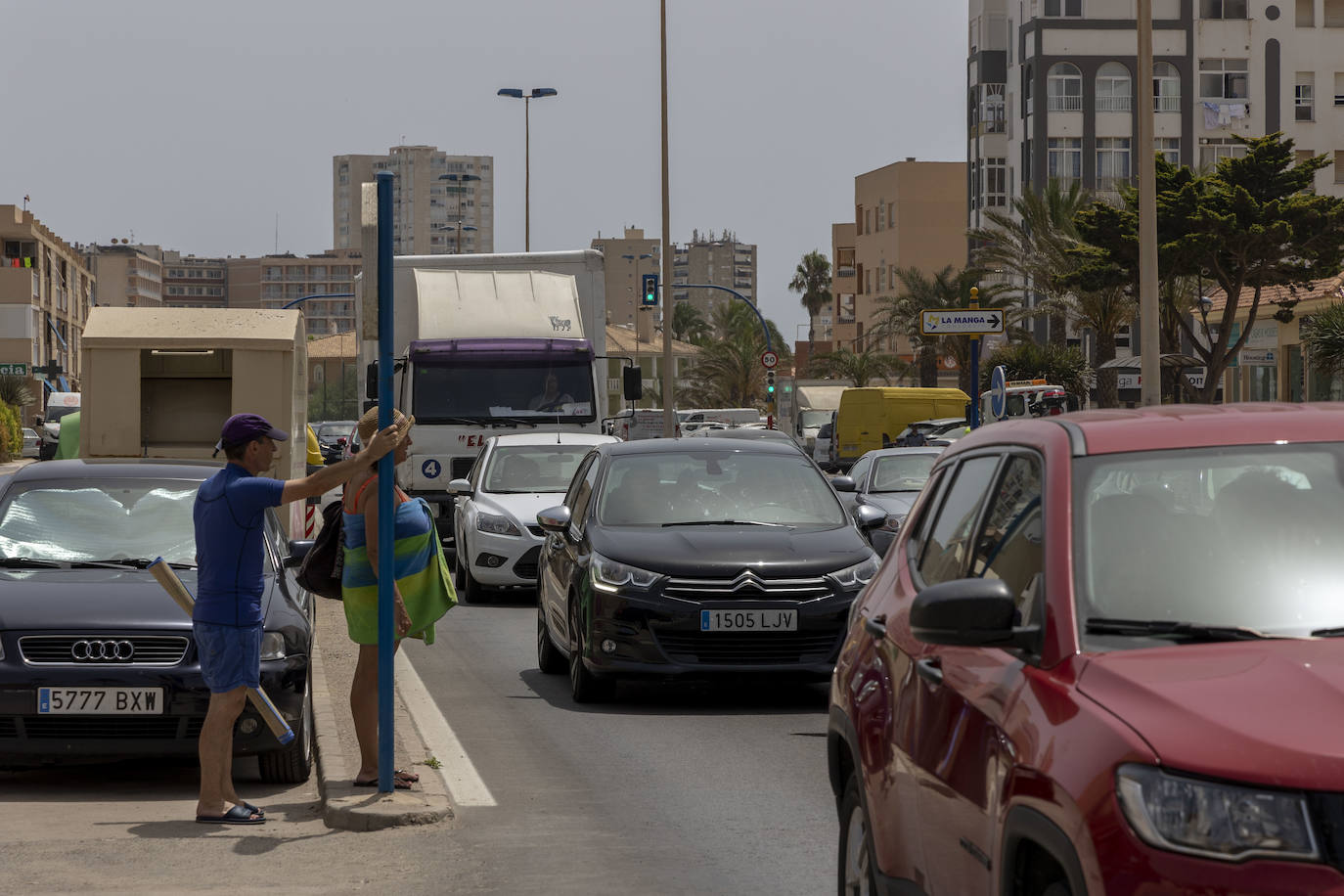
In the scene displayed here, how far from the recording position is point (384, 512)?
7977mm

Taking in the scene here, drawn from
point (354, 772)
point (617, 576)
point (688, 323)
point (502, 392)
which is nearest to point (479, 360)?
point (502, 392)

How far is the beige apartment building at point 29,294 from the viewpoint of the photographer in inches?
4648

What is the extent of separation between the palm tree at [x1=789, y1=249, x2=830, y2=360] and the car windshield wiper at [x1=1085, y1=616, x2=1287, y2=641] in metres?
128

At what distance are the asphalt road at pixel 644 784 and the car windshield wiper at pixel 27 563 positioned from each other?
7.38 ft

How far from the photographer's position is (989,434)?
5031 millimetres

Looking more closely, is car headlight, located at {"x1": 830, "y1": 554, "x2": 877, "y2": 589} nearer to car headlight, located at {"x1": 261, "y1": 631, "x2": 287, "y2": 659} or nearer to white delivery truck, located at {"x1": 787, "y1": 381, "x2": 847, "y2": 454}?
car headlight, located at {"x1": 261, "y1": 631, "x2": 287, "y2": 659}

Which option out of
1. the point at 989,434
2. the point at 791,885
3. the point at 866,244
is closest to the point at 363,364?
the point at 791,885

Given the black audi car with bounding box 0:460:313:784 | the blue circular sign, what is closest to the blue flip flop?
the black audi car with bounding box 0:460:313:784

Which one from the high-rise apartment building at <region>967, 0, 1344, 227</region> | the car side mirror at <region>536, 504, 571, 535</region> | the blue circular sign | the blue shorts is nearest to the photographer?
the blue shorts

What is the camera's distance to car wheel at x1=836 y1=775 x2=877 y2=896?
5051 mm

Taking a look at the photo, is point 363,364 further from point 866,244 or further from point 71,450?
point 866,244

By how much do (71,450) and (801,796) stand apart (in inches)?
570

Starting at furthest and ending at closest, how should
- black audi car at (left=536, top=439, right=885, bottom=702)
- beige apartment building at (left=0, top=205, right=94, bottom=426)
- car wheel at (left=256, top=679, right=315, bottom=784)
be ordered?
beige apartment building at (left=0, top=205, right=94, bottom=426) < black audi car at (left=536, top=439, right=885, bottom=702) < car wheel at (left=256, top=679, right=315, bottom=784)

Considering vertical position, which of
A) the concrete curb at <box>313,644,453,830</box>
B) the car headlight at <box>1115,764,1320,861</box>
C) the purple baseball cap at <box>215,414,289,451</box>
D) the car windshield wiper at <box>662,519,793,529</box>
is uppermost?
Result: the purple baseball cap at <box>215,414,289,451</box>
